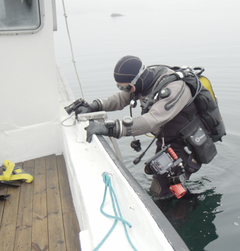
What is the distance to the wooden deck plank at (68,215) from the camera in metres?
2.18

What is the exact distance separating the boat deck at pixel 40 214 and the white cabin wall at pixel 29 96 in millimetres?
268

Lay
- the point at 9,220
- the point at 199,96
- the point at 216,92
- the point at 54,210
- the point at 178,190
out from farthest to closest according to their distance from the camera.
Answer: the point at 216,92, the point at 178,190, the point at 199,96, the point at 54,210, the point at 9,220

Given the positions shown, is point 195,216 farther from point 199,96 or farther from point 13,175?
point 13,175

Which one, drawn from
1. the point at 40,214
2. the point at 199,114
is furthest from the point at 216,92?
the point at 40,214

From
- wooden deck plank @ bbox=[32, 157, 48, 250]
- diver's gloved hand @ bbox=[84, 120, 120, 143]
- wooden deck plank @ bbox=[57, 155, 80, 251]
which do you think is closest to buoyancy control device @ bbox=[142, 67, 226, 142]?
diver's gloved hand @ bbox=[84, 120, 120, 143]

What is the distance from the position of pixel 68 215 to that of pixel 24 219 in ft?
1.21

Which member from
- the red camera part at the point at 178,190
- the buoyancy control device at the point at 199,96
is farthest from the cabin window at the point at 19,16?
the red camera part at the point at 178,190

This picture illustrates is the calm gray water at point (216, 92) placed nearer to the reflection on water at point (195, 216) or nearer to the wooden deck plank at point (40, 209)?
the reflection on water at point (195, 216)

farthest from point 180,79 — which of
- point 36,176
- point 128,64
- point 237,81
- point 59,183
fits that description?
point 237,81

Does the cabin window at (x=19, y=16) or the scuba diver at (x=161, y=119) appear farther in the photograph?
the cabin window at (x=19, y=16)

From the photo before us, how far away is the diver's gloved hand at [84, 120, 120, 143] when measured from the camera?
8.54ft

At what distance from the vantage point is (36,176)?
308 cm

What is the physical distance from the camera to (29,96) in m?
3.15

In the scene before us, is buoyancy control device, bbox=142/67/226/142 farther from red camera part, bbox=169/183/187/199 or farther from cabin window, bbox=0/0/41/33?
cabin window, bbox=0/0/41/33
